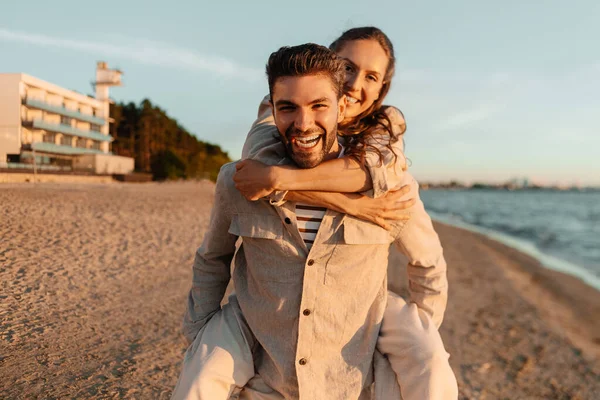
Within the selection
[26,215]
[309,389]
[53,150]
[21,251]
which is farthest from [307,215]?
[53,150]

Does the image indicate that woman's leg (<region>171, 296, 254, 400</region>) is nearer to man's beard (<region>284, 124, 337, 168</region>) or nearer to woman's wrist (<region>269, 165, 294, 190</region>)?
woman's wrist (<region>269, 165, 294, 190</region>)

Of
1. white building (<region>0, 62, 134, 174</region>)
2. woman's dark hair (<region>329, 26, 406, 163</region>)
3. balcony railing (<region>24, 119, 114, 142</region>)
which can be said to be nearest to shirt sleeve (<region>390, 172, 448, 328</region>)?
woman's dark hair (<region>329, 26, 406, 163</region>)

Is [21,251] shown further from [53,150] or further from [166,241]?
[53,150]

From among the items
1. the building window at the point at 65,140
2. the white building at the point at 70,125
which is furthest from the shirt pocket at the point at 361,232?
the building window at the point at 65,140

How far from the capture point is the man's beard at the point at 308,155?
7.65 feet

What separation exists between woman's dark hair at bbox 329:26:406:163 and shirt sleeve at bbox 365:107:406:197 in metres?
0.01

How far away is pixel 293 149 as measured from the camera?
2412 mm

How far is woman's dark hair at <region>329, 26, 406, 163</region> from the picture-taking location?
2.70 m

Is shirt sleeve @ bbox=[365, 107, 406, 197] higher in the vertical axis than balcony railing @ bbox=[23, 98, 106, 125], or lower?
lower

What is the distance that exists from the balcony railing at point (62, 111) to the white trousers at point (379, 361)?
34839 millimetres

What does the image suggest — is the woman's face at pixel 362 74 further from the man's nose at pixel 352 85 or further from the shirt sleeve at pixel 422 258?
the shirt sleeve at pixel 422 258

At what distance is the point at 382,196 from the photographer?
252 centimetres

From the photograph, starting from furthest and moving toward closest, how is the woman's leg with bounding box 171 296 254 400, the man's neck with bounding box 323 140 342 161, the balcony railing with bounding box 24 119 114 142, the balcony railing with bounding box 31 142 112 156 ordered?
the balcony railing with bounding box 24 119 114 142, the balcony railing with bounding box 31 142 112 156, the man's neck with bounding box 323 140 342 161, the woman's leg with bounding box 171 296 254 400

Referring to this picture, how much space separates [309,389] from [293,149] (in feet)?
3.84
